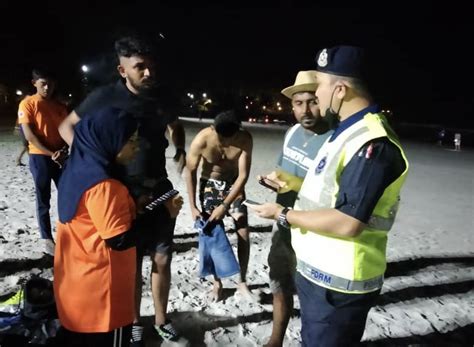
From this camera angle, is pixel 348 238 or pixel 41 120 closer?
pixel 348 238

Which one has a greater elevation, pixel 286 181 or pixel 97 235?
pixel 286 181

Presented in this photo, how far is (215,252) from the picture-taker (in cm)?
388

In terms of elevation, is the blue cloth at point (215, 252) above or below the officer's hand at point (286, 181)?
below

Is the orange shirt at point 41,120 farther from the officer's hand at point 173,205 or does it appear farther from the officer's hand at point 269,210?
the officer's hand at point 269,210

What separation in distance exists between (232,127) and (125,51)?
1.47 m

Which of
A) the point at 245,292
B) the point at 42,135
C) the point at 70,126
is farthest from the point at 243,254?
the point at 42,135

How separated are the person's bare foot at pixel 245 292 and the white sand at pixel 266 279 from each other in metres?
0.06

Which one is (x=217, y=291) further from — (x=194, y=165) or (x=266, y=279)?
(x=194, y=165)

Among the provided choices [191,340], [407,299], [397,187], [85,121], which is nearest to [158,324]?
[191,340]

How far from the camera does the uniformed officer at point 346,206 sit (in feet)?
5.80

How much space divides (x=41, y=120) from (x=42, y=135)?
0.58 ft

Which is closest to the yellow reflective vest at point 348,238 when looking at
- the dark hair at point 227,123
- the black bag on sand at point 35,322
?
the black bag on sand at point 35,322

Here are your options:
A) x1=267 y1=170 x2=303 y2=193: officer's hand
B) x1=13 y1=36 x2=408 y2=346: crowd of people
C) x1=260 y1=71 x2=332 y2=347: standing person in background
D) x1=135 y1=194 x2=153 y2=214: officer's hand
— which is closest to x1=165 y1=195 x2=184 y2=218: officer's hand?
x1=13 y1=36 x2=408 y2=346: crowd of people

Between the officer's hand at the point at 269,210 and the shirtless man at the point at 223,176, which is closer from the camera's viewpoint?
the officer's hand at the point at 269,210
